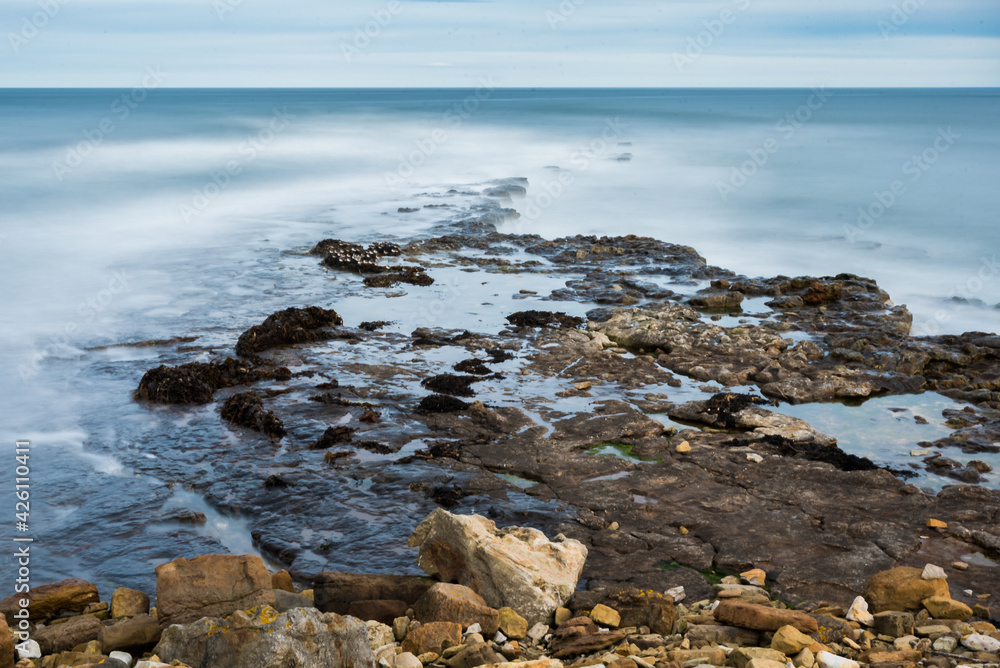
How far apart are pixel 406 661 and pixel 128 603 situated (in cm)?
223

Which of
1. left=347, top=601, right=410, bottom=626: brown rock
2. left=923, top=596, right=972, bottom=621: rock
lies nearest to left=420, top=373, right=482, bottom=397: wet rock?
left=347, top=601, right=410, bottom=626: brown rock

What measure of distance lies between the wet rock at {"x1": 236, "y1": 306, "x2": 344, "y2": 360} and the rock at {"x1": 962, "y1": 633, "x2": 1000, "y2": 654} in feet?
30.8

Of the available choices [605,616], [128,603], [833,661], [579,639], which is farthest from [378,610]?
[833,661]

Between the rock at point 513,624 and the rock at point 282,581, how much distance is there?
5.46ft

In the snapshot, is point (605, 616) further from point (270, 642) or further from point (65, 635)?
point (65, 635)

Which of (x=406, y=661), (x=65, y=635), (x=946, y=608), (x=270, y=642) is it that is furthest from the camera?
(x=946, y=608)

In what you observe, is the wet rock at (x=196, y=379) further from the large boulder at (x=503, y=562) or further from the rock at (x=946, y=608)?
the rock at (x=946, y=608)

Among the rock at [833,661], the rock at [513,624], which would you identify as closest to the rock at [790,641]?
the rock at [833,661]

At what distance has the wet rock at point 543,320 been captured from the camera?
1353 centimetres

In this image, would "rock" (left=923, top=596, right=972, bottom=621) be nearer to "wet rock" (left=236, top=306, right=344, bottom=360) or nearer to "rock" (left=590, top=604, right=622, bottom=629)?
"rock" (left=590, top=604, right=622, bottom=629)

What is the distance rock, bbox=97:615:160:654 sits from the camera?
16.8 ft

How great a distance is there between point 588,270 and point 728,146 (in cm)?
4019

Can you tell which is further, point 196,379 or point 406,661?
point 196,379

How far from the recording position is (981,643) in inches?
195
